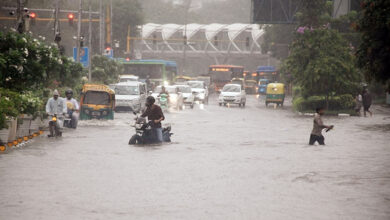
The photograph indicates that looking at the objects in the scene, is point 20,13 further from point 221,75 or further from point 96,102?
point 221,75

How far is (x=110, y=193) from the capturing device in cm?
1289

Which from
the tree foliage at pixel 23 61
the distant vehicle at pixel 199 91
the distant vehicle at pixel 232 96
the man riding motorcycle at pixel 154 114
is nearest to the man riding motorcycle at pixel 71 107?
the tree foliage at pixel 23 61

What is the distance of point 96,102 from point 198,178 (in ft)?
69.2

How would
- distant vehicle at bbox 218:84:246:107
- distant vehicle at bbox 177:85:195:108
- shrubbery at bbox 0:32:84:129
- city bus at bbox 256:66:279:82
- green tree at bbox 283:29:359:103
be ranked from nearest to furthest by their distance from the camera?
shrubbery at bbox 0:32:84:129, green tree at bbox 283:29:359:103, distant vehicle at bbox 177:85:195:108, distant vehicle at bbox 218:84:246:107, city bus at bbox 256:66:279:82

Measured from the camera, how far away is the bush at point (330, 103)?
1783 inches

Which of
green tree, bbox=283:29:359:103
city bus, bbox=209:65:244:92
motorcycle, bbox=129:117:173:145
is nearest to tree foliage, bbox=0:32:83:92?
motorcycle, bbox=129:117:173:145

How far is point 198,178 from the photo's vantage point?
15188 mm

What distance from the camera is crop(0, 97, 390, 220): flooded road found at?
37.1 feet

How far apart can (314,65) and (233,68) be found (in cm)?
4834

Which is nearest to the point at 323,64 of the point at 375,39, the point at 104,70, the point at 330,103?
the point at 330,103

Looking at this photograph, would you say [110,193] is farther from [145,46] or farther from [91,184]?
[145,46]

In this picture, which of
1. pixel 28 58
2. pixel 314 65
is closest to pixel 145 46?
pixel 314 65

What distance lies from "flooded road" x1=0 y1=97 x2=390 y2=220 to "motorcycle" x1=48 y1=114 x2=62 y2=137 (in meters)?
0.44

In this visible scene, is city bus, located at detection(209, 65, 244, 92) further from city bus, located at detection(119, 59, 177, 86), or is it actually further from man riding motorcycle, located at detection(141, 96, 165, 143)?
man riding motorcycle, located at detection(141, 96, 165, 143)
